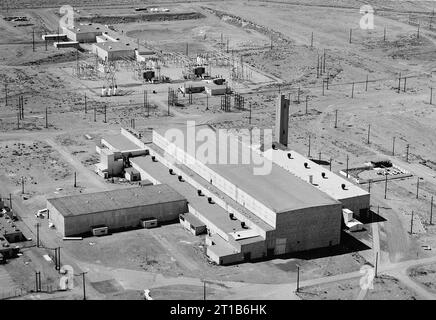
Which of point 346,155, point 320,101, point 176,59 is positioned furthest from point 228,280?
point 176,59

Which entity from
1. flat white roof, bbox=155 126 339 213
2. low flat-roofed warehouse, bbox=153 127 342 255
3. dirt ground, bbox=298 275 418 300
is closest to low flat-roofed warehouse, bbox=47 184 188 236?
low flat-roofed warehouse, bbox=153 127 342 255

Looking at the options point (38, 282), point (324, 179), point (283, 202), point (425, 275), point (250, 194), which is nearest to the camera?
point (38, 282)

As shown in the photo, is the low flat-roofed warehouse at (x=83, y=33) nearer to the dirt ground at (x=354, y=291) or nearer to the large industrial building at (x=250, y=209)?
the large industrial building at (x=250, y=209)

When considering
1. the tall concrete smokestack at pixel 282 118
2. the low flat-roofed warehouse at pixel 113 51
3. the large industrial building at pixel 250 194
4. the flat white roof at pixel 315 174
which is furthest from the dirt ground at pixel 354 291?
the low flat-roofed warehouse at pixel 113 51

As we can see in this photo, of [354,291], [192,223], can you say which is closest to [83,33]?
[192,223]

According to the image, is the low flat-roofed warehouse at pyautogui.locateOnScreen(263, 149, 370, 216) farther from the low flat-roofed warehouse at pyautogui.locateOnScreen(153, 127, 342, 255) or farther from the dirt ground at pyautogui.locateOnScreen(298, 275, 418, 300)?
the dirt ground at pyautogui.locateOnScreen(298, 275, 418, 300)

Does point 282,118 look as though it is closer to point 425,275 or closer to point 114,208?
point 114,208
